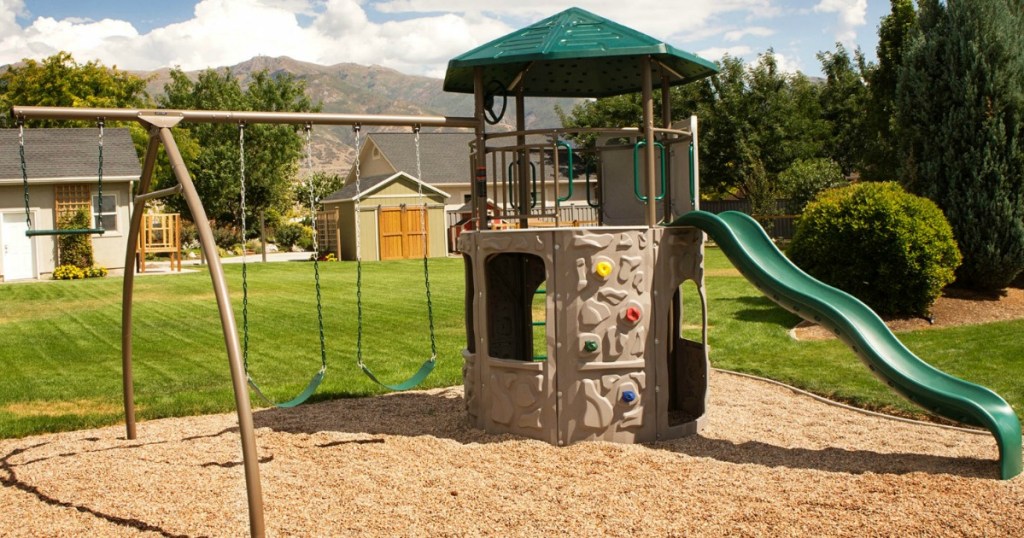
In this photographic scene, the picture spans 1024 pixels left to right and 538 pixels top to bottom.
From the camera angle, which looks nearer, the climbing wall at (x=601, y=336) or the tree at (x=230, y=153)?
the climbing wall at (x=601, y=336)

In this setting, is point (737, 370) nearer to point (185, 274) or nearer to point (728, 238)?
point (728, 238)

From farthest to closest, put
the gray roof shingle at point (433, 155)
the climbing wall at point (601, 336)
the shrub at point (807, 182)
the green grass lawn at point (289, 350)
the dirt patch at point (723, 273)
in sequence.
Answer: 1. the gray roof shingle at point (433, 155)
2. the shrub at point (807, 182)
3. the dirt patch at point (723, 273)
4. the green grass lawn at point (289, 350)
5. the climbing wall at point (601, 336)

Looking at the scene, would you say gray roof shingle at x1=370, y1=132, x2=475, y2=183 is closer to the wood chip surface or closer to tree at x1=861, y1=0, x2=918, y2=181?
tree at x1=861, y1=0, x2=918, y2=181

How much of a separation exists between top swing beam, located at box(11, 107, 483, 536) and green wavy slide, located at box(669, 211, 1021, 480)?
8.65ft

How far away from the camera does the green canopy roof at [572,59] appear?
7.72m

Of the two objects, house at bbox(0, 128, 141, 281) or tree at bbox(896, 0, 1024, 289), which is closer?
tree at bbox(896, 0, 1024, 289)

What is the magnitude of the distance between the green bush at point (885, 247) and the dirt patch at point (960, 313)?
0.28 meters

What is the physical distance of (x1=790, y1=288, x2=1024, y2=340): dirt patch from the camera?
1359 centimetres

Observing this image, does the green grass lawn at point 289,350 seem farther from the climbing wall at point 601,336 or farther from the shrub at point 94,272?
the shrub at point 94,272

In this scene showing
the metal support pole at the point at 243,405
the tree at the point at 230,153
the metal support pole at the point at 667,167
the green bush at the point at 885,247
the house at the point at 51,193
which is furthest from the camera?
the tree at the point at 230,153

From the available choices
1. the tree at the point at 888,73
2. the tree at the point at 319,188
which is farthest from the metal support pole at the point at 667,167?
the tree at the point at 319,188

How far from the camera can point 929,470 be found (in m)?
6.38

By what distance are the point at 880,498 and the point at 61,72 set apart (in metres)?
43.4

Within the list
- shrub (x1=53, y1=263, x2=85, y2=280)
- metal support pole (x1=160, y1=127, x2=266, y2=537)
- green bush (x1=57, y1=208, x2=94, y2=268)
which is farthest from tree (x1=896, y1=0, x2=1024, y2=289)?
green bush (x1=57, y1=208, x2=94, y2=268)
